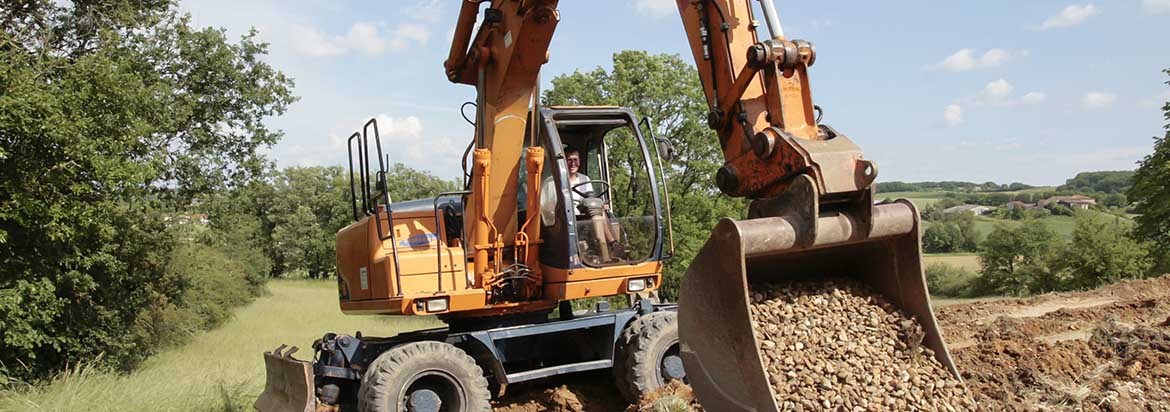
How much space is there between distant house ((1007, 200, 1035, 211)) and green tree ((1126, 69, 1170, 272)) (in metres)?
29.7

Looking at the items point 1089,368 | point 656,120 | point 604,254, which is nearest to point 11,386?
point 604,254

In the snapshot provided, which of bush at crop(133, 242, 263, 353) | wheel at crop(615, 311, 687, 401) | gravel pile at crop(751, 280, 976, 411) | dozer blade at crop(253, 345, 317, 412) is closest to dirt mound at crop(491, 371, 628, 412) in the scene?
wheel at crop(615, 311, 687, 401)

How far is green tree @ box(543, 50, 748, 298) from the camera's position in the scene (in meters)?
28.8

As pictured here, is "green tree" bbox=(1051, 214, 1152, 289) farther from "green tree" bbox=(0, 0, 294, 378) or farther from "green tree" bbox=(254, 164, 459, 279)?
"green tree" bbox=(254, 164, 459, 279)

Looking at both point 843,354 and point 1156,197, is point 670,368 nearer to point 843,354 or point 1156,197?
point 843,354

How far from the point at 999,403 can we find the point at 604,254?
2.99m

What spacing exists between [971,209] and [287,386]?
56.6 meters

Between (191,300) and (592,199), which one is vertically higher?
(592,199)

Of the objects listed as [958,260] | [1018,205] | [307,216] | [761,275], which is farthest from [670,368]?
[1018,205]

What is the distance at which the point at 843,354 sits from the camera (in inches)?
171

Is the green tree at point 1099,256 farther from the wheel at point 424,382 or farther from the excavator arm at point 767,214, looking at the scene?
the wheel at point 424,382

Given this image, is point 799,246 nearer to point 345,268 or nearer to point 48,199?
point 345,268

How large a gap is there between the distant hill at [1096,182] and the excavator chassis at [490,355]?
67758 mm

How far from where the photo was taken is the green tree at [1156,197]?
23281mm
